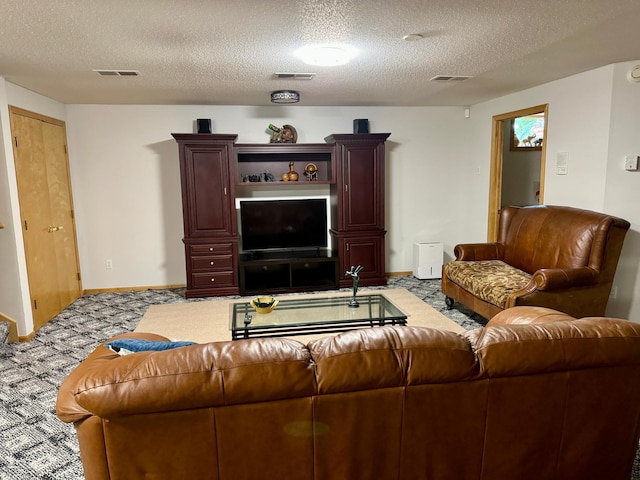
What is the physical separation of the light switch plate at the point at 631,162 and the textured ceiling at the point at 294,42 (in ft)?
2.61

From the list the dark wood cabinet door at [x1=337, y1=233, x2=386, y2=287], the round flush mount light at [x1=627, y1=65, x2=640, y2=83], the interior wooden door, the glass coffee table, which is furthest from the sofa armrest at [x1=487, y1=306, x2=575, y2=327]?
the interior wooden door

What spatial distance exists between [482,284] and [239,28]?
2.86m

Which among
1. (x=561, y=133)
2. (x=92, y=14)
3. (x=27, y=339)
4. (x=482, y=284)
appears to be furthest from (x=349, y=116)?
(x=27, y=339)

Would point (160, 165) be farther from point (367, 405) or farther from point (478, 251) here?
point (367, 405)

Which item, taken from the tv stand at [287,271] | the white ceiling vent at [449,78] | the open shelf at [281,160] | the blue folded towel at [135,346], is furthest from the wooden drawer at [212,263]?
the blue folded towel at [135,346]

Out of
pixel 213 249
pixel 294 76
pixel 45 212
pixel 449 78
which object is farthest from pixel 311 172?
pixel 45 212

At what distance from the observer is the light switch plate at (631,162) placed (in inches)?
149

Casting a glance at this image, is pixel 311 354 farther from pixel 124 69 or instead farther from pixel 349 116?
pixel 349 116

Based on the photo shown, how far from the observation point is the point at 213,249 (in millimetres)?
5328

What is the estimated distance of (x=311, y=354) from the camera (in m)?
1.53

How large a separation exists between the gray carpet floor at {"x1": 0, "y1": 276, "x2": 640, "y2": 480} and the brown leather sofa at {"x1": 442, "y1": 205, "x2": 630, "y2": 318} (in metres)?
0.47

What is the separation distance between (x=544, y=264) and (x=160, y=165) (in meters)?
4.46

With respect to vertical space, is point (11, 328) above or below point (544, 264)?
below

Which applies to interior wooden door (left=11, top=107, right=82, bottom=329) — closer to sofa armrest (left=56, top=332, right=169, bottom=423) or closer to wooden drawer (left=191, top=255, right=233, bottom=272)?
wooden drawer (left=191, top=255, right=233, bottom=272)
